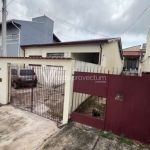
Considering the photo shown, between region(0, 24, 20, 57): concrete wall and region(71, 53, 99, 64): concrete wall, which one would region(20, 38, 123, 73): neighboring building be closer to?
region(71, 53, 99, 64): concrete wall

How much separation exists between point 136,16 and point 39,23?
42.5 feet

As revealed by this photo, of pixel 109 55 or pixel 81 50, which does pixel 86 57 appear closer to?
pixel 109 55

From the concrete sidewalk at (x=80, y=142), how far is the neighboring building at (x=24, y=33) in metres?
12.5

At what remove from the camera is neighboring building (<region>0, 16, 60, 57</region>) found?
13.8 meters

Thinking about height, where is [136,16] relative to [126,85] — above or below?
above

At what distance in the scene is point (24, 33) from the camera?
1429cm

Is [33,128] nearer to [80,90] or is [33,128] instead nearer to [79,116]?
[79,116]

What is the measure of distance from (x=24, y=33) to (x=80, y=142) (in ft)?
48.5

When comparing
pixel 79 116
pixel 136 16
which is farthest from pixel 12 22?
pixel 79 116

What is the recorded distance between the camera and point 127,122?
340 centimetres

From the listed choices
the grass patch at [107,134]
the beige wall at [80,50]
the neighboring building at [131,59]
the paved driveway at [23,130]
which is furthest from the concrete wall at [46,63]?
the neighboring building at [131,59]

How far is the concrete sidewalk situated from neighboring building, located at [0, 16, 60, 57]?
12479 millimetres

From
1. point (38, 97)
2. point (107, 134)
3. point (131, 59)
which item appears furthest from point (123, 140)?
point (131, 59)

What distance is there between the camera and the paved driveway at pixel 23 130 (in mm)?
3199
